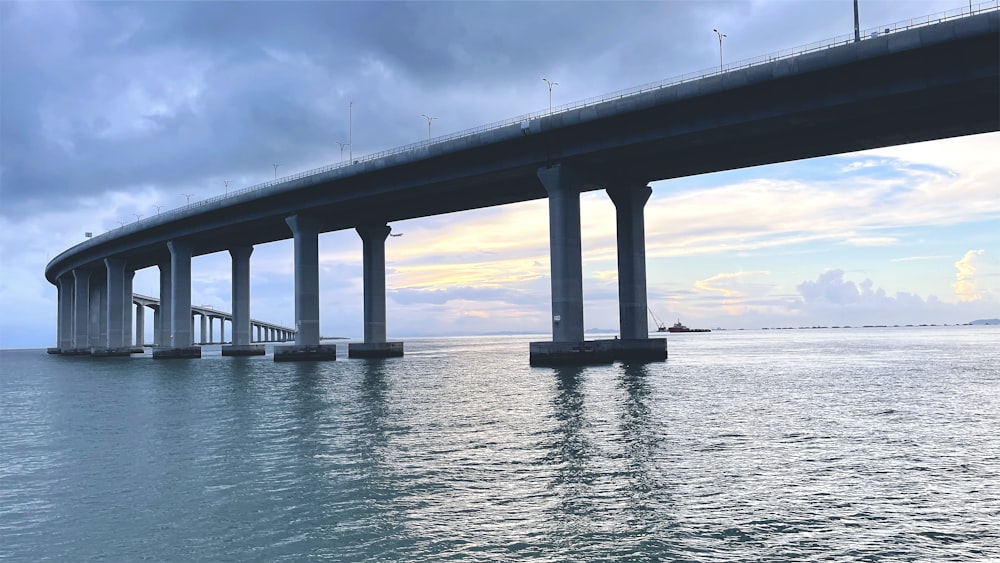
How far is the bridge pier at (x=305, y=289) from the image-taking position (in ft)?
322

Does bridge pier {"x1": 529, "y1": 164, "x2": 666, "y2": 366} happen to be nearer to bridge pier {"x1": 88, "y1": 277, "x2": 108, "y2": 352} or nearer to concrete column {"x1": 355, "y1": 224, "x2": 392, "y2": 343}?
concrete column {"x1": 355, "y1": 224, "x2": 392, "y2": 343}

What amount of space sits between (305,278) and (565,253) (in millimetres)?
43021

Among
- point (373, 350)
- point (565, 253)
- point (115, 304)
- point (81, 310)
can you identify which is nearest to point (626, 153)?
point (565, 253)

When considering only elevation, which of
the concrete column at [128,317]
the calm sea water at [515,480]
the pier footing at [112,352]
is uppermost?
the concrete column at [128,317]

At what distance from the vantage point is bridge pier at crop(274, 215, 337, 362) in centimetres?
9800

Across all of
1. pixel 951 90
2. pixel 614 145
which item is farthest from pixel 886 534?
pixel 614 145

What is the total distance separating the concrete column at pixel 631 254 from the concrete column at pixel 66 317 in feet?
532

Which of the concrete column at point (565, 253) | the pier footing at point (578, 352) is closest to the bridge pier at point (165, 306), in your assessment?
the pier footing at point (578, 352)

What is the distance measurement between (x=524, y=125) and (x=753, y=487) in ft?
172

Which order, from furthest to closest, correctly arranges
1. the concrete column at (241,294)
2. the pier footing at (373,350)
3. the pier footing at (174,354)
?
the concrete column at (241,294) < the pier footing at (174,354) < the pier footing at (373,350)

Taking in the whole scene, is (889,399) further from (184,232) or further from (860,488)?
(184,232)

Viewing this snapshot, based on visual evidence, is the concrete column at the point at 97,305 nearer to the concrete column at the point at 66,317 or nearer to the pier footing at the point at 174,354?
the concrete column at the point at 66,317

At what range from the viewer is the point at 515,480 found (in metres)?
20.1

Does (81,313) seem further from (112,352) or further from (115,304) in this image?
(115,304)
